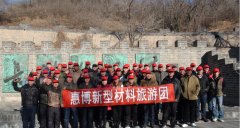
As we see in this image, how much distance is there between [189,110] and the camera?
12094 millimetres

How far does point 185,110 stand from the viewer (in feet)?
39.7

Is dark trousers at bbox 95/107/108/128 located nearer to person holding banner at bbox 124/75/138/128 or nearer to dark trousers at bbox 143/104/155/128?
person holding banner at bbox 124/75/138/128

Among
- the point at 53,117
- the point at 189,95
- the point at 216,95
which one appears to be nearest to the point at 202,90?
the point at 216,95

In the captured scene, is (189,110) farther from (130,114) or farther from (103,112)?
(103,112)

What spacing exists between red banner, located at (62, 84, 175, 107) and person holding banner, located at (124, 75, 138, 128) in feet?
0.49

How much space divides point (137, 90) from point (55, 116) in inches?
102

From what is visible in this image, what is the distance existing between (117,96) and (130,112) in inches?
26.1

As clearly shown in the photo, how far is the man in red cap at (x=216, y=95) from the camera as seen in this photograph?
12.6 meters

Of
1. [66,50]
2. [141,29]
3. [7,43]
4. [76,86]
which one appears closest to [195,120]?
[76,86]

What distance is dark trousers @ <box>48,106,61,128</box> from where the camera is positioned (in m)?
10.9

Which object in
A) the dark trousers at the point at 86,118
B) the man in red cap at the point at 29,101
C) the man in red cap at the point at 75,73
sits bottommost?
the dark trousers at the point at 86,118

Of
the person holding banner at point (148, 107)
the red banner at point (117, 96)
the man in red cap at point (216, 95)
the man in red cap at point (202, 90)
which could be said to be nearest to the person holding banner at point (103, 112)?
the red banner at point (117, 96)

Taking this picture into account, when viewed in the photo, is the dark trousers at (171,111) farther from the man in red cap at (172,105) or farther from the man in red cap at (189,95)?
the man in red cap at (189,95)

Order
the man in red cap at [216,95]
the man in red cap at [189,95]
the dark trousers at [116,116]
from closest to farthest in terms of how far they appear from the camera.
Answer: the dark trousers at [116,116]
the man in red cap at [189,95]
the man in red cap at [216,95]
